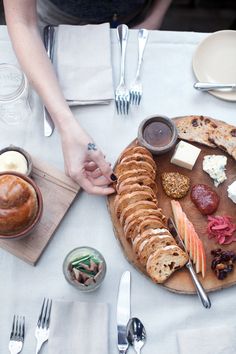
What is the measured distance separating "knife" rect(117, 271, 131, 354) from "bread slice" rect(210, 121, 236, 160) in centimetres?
49

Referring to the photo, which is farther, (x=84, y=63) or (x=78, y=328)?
(x=84, y=63)

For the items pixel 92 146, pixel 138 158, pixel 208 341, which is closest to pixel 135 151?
pixel 138 158

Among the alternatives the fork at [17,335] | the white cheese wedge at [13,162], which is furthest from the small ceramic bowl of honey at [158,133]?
the fork at [17,335]

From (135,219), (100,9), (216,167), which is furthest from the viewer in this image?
(100,9)

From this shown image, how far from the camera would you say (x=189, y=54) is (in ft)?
5.48

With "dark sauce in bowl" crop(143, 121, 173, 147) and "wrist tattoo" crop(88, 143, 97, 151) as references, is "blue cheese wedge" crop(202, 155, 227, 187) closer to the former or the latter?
"dark sauce in bowl" crop(143, 121, 173, 147)

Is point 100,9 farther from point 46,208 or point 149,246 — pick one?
point 149,246

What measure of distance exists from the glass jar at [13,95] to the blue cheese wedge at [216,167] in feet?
1.93

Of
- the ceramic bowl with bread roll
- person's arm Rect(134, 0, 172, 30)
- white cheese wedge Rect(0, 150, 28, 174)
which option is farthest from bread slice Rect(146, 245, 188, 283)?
person's arm Rect(134, 0, 172, 30)

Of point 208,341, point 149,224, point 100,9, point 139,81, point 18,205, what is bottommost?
point 208,341

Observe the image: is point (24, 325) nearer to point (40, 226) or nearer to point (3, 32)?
point (40, 226)

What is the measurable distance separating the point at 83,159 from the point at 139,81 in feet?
1.14

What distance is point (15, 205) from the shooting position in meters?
1.33

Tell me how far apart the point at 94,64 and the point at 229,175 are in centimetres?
57
